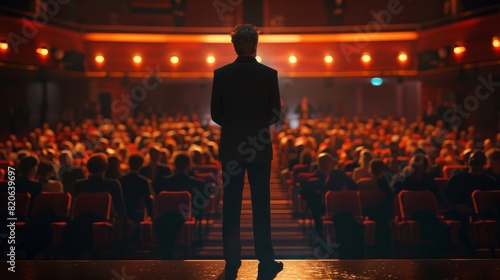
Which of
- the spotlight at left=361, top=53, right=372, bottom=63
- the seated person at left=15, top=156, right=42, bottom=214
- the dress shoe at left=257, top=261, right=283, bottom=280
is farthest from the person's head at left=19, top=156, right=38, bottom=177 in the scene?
the spotlight at left=361, top=53, right=372, bottom=63

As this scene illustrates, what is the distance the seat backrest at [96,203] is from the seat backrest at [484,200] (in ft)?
12.7

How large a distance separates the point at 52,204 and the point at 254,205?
3.21 m

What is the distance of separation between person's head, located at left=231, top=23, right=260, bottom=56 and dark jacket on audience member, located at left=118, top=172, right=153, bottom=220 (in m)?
3.66

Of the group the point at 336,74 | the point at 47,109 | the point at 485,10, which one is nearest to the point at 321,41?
the point at 336,74

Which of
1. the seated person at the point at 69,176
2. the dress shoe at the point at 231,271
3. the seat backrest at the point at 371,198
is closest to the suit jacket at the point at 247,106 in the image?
the dress shoe at the point at 231,271

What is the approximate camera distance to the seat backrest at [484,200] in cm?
690

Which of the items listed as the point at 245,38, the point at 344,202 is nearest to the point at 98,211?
the point at 344,202

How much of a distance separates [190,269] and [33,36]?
18041mm

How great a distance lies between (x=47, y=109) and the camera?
22.4 m

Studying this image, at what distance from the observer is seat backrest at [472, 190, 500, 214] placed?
6.90 m

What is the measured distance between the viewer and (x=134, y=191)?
759 cm

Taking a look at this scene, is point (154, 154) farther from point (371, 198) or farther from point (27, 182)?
point (371, 198)

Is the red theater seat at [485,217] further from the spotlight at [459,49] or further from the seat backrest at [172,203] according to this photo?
the spotlight at [459,49]

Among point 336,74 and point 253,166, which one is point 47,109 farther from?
point 253,166
